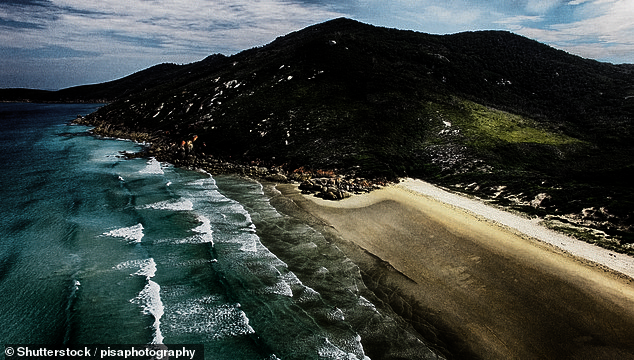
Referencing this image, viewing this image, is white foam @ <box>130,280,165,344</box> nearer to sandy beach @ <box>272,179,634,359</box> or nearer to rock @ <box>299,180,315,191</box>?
sandy beach @ <box>272,179,634,359</box>

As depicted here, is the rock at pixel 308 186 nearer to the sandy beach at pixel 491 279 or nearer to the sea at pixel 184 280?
the sea at pixel 184 280

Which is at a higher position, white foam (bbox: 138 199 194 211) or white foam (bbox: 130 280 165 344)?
white foam (bbox: 138 199 194 211)

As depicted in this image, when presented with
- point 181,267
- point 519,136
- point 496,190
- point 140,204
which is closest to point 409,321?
point 181,267

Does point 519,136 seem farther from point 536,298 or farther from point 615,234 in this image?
point 536,298

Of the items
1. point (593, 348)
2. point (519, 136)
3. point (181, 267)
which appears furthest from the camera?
point (519, 136)

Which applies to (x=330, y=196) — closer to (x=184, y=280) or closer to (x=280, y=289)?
(x=280, y=289)

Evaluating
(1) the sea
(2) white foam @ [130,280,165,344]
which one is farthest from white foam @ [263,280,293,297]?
(2) white foam @ [130,280,165,344]
